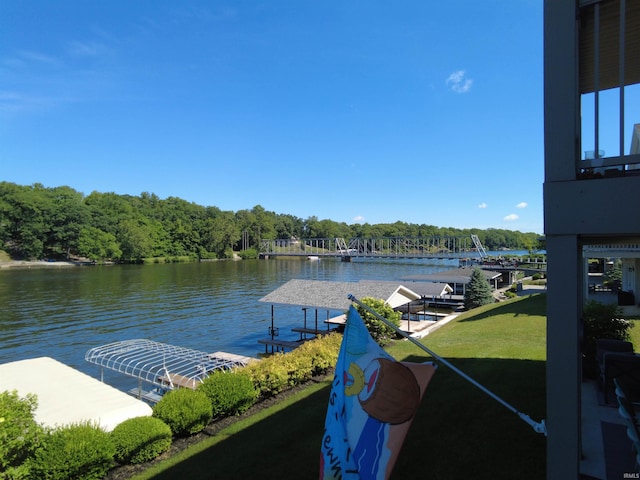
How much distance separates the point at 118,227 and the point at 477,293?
3203 inches

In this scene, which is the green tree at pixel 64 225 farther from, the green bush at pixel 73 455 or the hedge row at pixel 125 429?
the green bush at pixel 73 455

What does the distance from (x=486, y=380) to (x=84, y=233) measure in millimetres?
86152

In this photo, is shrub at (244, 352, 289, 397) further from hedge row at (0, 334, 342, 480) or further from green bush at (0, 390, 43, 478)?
green bush at (0, 390, 43, 478)

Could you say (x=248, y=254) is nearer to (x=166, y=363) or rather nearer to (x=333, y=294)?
(x=333, y=294)

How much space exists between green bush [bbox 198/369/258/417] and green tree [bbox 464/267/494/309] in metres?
→ 21.7

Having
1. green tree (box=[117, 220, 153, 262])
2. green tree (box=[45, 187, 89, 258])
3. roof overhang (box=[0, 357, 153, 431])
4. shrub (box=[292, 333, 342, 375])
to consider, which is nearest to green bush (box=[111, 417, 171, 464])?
roof overhang (box=[0, 357, 153, 431])

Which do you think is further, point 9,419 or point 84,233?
point 84,233

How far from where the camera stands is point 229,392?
859 centimetres

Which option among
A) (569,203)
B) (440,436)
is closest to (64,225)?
(440,436)

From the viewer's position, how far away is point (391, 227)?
6845 inches

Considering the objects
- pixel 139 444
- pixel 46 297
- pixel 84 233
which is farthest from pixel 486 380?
pixel 84 233

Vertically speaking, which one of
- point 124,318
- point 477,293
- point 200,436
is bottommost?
point 124,318

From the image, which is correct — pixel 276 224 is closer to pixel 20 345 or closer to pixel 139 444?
pixel 20 345

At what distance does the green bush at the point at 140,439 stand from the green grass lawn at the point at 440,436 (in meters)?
0.45
